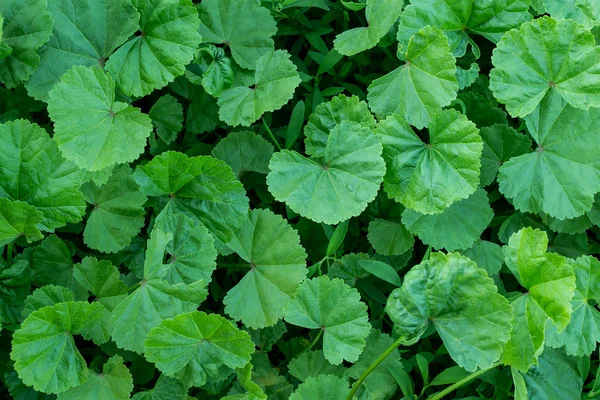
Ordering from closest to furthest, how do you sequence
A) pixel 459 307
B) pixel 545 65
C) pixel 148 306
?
pixel 459 307
pixel 148 306
pixel 545 65

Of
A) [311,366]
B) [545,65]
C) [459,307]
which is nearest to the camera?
[459,307]

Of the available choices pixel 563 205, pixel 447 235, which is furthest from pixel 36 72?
pixel 563 205

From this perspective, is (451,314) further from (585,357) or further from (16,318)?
(16,318)

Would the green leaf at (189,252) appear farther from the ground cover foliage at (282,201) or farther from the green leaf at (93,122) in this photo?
the green leaf at (93,122)

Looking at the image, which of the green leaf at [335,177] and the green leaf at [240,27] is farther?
the green leaf at [240,27]

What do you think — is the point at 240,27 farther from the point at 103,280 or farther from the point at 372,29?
the point at 103,280

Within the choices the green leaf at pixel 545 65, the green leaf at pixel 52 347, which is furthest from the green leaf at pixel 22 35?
the green leaf at pixel 545 65

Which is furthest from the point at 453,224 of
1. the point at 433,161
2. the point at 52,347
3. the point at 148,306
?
the point at 52,347
